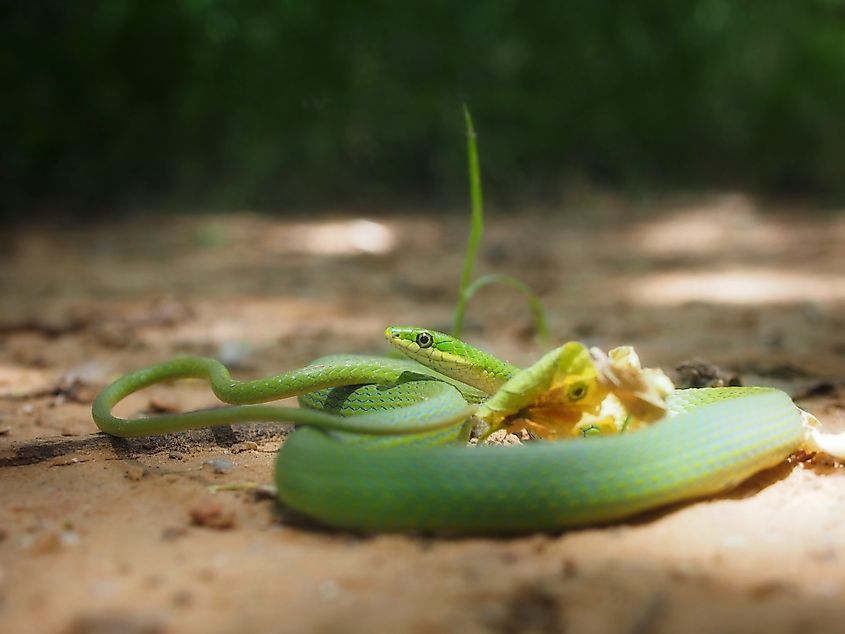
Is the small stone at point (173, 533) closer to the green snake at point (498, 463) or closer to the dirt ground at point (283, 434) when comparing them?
the dirt ground at point (283, 434)

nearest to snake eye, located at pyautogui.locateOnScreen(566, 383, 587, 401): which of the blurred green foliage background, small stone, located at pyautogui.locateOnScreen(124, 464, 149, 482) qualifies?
small stone, located at pyautogui.locateOnScreen(124, 464, 149, 482)

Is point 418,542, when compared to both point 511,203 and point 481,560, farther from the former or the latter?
point 511,203

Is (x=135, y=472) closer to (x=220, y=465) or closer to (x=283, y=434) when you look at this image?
(x=220, y=465)

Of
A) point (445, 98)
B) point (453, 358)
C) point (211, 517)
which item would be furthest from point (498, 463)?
point (445, 98)

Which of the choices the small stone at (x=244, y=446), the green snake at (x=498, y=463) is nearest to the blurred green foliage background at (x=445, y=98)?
the small stone at (x=244, y=446)

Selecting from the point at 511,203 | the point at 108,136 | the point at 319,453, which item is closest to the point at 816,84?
the point at 511,203
